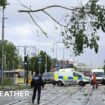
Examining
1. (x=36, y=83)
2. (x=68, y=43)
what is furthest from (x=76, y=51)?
(x=36, y=83)

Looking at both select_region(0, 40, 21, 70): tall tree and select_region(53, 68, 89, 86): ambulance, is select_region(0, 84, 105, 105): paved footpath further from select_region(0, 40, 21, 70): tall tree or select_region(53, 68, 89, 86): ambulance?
select_region(0, 40, 21, 70): tall tree

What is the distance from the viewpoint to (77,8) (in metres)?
19.1

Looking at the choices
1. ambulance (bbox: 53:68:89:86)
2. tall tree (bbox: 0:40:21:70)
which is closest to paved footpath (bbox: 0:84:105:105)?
ambulance (bbox: 53:68:89:86)

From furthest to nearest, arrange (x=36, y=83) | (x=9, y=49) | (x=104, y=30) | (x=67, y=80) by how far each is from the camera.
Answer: (x=9, y=49), (x=67, y=80), (x=36, y=83), (x=104, y=30)

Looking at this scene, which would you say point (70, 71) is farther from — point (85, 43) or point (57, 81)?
point (85, 43)

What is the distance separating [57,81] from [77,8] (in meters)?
54.6

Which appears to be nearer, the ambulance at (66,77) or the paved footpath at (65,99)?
the paved footpath at (65,99)

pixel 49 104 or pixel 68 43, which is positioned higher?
pixel 68 43

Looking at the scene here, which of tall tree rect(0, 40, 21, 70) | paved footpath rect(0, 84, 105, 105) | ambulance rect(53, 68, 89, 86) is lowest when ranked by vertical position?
paved footpath rect(0, 84, 105, 105)

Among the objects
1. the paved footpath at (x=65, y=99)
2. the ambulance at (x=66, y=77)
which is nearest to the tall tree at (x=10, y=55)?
the ambulance at (x=66, y=77)

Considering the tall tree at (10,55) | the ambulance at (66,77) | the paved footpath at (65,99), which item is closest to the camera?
the paved footpath at (65,99)

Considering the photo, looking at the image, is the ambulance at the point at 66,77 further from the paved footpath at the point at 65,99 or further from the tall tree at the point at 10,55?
the tall tree at the point at 10,55

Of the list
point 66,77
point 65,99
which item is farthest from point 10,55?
point 65,99

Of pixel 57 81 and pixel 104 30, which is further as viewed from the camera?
pixel 57 81
